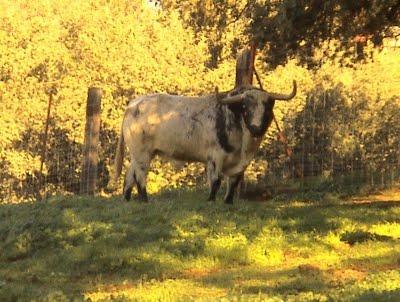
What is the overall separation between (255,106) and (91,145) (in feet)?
12.9

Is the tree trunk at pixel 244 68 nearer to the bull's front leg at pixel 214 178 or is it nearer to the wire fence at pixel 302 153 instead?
the bull's front leg at pixel 214 178

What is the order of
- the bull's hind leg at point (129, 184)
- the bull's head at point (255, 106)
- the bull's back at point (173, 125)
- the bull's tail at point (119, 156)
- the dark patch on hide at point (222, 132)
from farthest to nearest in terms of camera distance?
1. the bull's tail at point (119, 156)
2. the bull's hind leg at point (129, 184)
3. the bull's back at point (173, 125)
4. the dark patch on hide at point (222, 132)
5. the bull's head at point (255, 106)

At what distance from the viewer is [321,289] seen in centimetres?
691

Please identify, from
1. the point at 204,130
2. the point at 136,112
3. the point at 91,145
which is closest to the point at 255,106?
the point at 204,130

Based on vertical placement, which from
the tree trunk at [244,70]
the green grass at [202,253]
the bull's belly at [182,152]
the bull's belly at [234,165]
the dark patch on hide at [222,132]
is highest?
the tree trunk at [244,70]

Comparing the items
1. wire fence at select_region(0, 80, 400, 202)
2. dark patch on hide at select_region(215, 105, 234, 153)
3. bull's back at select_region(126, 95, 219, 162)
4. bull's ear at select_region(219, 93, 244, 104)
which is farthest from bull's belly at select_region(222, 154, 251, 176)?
wire fence at select_region(0, 80, 400, 202)

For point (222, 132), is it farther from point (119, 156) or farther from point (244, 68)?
point (119, 156)

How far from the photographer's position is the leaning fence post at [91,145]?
1493 cm

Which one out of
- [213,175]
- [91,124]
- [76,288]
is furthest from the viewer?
[91,124]

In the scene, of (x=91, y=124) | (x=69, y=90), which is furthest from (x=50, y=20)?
(x=91, y=124)

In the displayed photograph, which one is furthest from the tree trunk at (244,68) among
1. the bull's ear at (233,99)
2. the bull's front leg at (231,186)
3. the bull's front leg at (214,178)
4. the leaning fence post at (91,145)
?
the leaning fence post at (91,145)

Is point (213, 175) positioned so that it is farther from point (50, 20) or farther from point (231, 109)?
point (50, 20)

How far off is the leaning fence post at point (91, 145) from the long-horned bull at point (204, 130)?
1295 mm

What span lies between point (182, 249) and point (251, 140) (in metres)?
4.52
